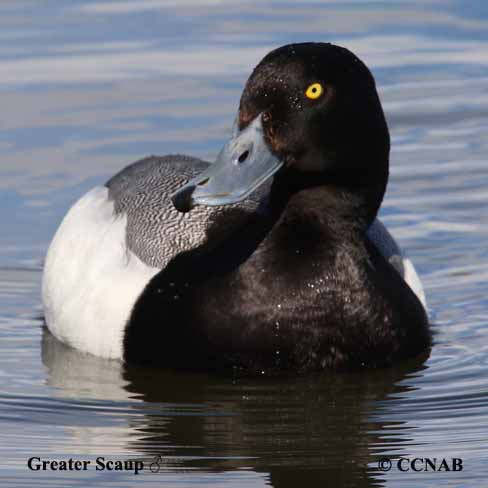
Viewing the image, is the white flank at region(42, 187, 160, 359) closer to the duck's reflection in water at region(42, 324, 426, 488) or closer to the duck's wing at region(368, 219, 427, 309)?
the duck's reflection in water at region(42, 324, 426, 488)

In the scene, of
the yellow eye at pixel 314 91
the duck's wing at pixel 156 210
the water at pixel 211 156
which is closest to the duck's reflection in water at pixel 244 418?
the water at pixel 211 156

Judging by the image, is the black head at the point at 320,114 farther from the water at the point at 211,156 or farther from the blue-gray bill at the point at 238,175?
the water at the point at 211,156

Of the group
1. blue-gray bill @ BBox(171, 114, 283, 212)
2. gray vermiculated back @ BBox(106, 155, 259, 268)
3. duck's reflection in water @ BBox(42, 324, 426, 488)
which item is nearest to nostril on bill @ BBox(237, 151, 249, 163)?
blue-gray bill @ BBox(171, 114, 283, 212)

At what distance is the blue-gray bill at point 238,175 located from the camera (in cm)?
665

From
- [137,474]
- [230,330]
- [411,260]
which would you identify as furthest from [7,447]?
[411,260]

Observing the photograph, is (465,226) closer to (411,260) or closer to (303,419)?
(411,260)

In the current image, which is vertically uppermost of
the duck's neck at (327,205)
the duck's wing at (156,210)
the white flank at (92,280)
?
the duck's neck at (327,205)

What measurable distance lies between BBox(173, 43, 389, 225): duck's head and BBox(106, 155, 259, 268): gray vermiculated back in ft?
1.91

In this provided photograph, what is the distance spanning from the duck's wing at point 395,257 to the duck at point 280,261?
244 mm

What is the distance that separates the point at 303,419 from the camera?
648cm

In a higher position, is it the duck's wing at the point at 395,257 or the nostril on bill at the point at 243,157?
the nostril on bill at the point at 243,157

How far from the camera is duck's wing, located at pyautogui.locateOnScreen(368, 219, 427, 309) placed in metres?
7.62

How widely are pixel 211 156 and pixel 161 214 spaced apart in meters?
2.36

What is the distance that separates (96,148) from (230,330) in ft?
11.4
